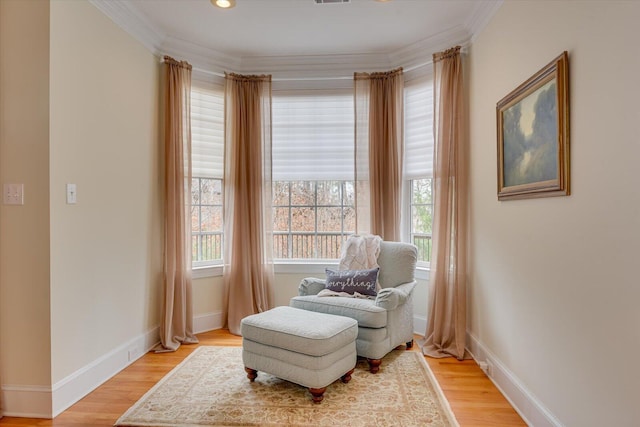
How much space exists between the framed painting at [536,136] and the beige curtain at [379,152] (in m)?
1.18

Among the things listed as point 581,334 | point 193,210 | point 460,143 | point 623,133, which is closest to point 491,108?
point 460,143

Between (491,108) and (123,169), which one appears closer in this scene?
(491,108)

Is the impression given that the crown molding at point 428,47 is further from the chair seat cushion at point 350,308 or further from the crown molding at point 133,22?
the chair seat cushion at point 350,308

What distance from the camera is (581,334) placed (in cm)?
164

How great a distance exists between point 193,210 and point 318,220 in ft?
4.30

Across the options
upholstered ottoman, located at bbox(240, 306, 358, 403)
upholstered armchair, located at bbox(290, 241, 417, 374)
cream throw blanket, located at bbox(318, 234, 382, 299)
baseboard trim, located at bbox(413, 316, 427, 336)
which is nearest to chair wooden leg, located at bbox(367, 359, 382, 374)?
upholstered armchair, located at bbox(290, 241, 417, 374)

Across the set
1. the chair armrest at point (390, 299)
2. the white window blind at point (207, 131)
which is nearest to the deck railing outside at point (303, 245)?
the white window blind at point (207, 131)

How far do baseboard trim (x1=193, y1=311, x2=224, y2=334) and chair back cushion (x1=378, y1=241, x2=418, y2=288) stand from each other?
5.74 feet

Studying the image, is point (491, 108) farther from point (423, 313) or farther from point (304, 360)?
point (304, 360)

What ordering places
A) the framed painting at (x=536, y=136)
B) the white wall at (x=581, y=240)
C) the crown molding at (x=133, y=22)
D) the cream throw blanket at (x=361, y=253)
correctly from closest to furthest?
the white wall at (x=581, y=240)
the framed painting at (x=536, y=136)
the crown molding at (x=133, y=22)
the cream throw blanket at (x=361, y=253)

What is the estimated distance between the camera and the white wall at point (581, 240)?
4.48 feet

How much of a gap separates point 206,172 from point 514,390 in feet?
10.4

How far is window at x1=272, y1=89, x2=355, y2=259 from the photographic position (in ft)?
12.6

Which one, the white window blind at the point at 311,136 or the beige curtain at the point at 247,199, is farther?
the white window blind at the point at 311,136
